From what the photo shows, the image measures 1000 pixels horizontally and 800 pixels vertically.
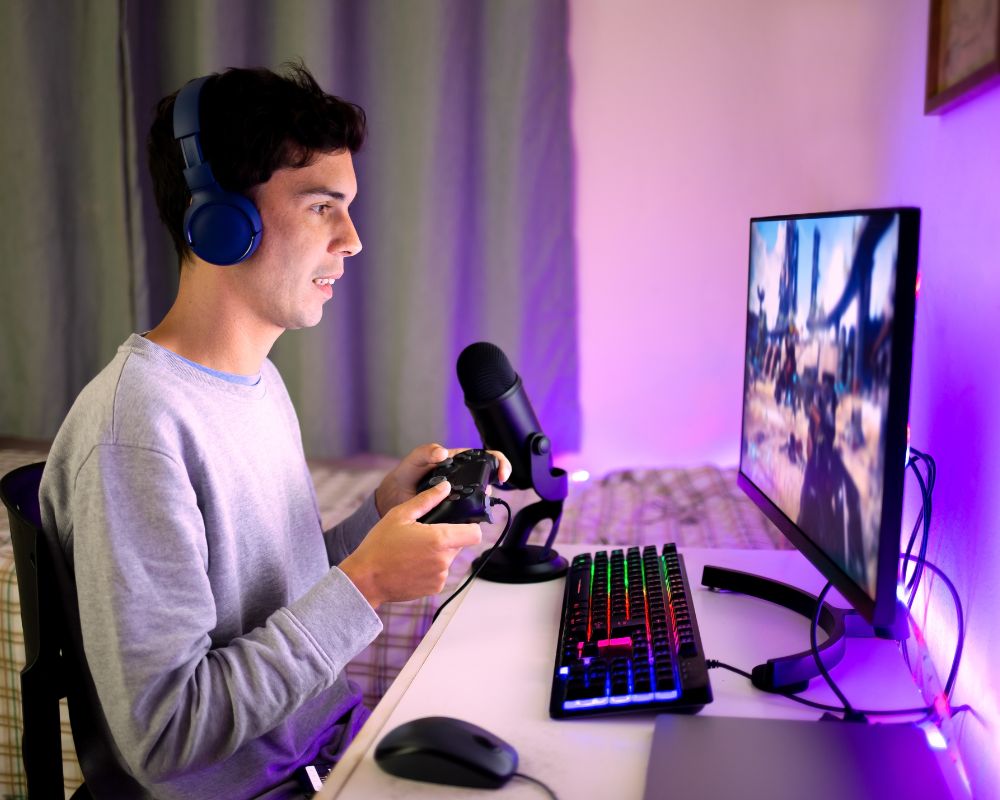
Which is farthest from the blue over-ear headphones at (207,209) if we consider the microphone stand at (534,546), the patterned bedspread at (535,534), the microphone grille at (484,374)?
the patterned bedspread at (535,534)

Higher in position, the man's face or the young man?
the man's face

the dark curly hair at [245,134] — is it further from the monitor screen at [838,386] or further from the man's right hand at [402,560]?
the monitor screen at [838,386]

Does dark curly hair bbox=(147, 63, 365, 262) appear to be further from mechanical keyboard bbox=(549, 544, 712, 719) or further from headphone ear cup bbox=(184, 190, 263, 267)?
mechanical keyboard bbox=(549, 544, 712, 719)

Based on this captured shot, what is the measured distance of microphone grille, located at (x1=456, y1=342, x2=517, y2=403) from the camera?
1183 mm

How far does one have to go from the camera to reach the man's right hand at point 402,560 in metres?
0.87

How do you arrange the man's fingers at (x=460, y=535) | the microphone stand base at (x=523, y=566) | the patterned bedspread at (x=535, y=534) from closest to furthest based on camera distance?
the man's fingers at (x=460, y=535) < the microphone stand base at (x=523, y=566) < the patterned bedspread at (x=535, y=534)

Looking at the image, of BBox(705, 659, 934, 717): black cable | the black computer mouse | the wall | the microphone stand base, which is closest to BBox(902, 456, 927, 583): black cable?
BBox(705, 659, 934, 717): black cable

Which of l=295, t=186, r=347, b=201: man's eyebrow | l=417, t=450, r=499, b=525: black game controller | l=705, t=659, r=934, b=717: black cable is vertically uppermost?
l=295, t=186, r=347, b=201: man's eyebrow

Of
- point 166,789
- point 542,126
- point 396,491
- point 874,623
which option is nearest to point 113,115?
point 542,126

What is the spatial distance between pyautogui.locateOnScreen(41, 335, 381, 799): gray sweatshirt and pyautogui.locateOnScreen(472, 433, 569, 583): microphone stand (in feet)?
1.02

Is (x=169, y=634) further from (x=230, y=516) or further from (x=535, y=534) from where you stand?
(x=535, y=534)

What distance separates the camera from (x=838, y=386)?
81cm

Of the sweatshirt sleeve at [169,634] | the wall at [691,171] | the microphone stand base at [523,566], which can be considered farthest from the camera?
the wall at [691,171]

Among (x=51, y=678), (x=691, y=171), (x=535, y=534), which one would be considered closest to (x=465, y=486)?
(x=51, y=678)
